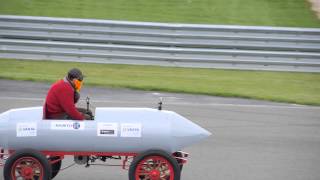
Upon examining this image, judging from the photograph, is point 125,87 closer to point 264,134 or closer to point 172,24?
point 172,24

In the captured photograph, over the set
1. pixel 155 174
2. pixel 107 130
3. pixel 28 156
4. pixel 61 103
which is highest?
pixel 61 103

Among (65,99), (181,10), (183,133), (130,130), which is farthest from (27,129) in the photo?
(181,10)

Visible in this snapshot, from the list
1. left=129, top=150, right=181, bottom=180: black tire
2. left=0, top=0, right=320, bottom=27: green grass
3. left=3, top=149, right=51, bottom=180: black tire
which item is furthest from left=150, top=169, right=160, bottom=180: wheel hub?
left=0, top=0, right=320, bottom=27: green grass

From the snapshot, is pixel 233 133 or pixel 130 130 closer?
pixel 130 130

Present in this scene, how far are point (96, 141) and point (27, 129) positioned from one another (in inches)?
31.4

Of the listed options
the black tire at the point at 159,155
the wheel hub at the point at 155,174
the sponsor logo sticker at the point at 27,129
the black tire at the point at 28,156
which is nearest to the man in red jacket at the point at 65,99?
the sponsor logo sticker at the point at 27,129

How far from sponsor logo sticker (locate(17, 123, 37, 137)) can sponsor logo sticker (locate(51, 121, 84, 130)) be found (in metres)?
0.21

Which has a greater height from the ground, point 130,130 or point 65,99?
point 65,99

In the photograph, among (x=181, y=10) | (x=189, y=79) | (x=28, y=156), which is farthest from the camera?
(x=181, y=10)

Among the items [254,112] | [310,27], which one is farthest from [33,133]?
[310,27]

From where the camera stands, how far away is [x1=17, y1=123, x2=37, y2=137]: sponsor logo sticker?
841 centimetres

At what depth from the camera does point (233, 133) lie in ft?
40.6

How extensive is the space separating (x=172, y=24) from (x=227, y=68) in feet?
6.11

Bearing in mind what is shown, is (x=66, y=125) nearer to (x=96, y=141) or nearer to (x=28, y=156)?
(x=96, y=141)
